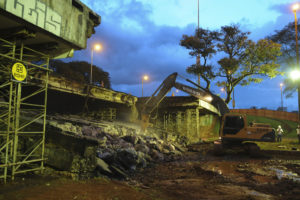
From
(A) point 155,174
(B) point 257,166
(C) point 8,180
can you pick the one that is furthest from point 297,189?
(C) point 8,180

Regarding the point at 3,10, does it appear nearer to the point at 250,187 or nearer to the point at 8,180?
the point at 8,180

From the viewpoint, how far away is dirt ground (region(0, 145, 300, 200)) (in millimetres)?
7184

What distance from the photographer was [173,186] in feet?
28.2

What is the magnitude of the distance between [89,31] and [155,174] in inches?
321

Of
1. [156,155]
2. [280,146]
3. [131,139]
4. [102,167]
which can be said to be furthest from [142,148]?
[280,146]

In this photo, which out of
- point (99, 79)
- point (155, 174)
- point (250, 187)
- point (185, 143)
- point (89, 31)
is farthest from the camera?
point (99, 79)

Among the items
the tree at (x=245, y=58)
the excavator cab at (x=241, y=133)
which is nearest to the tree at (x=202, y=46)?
the tree at (x=245, y=58)

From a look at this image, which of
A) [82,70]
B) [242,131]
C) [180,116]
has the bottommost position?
[242,131]

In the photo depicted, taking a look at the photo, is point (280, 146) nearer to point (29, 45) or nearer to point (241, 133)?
point (241, 133)

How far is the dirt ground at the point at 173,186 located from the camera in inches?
283

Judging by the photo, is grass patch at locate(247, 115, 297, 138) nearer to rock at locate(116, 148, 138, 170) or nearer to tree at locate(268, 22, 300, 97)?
tree at locate(268, 22, 300, 97)

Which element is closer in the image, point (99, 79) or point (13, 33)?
point (13, 33)

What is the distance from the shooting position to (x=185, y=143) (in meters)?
22.5

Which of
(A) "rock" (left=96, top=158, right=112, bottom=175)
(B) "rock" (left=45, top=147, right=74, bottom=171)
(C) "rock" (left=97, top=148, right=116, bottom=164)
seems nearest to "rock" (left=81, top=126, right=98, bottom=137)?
(C) "rock" (left=97, top=148, right=116, bottom=164)
